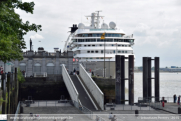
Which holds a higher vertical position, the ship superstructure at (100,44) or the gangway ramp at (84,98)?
the ship superstructure at (100,44)

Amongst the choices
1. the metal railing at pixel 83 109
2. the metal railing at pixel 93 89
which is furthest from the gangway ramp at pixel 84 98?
the metal railing at pixel 83 109

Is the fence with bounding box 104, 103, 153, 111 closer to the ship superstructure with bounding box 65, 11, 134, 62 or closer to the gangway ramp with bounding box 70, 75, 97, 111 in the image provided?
the gangway ramp with bounding box 70, 75, 97, 111

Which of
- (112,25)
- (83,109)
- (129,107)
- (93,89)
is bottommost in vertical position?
(129,107)

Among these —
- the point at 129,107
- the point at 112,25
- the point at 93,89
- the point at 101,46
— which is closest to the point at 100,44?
the point at 101,46

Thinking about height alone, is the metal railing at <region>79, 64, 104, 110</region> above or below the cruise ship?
below

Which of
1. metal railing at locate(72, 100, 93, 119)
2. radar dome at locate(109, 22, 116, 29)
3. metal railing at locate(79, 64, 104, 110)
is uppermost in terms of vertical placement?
radar dome at locate(109, 22, 116, 29)

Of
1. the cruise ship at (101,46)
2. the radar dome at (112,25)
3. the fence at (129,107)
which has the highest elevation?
the radar dome at (112,25)

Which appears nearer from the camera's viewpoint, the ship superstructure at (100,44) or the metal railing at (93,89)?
the metal railing at (93,89)

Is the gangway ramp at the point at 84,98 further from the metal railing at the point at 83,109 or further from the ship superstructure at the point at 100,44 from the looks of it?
the ship superstructure at the point at 100,44

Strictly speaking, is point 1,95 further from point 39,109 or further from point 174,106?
point 174,106

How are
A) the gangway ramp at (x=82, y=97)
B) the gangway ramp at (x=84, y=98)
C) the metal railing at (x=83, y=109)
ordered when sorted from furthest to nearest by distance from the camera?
the gangway ramp at (x=84, y=98) → the gangway ramp at (x=82, y=97) → the metal railing at (x=83, y=109)

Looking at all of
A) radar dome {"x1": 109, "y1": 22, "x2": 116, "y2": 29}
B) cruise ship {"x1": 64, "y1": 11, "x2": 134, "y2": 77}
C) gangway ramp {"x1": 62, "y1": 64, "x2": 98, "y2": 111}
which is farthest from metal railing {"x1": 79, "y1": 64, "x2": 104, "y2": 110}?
radar dome {"x1": 109, "y1": 22, "x2": 116, "y2": 29}

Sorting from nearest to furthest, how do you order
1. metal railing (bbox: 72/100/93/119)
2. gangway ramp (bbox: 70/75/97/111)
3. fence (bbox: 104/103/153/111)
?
metal railing (bbox: 72/100/93/119) < fence (bbox: 104/103/153/111) < gangway ramp (bbox: 70/75/97/111)

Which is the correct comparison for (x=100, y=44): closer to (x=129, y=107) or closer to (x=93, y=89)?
(x=93, y=89)
